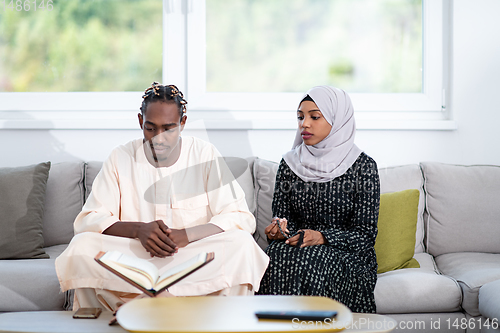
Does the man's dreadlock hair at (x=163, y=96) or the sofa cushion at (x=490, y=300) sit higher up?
the man's dreadlock hair at (x=163, y=96)

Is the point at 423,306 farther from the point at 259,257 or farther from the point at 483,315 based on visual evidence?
the point at 259,257

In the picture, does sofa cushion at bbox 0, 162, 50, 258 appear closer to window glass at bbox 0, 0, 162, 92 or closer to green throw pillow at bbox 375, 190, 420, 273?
window glass at bbox 0, 0, 162, 92

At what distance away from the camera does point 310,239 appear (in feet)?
6.15

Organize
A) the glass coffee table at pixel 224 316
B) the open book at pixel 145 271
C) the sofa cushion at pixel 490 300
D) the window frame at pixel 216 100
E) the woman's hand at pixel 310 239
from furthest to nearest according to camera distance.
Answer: the window frame at pixel 216 100
the woman's hand at pixel 310 239
the sofa cushion at pixel 490 300
the open book at pixel 145 271
the glass coffee table at pixel 224 316

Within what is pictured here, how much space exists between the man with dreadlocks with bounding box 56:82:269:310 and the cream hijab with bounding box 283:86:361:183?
0.37m

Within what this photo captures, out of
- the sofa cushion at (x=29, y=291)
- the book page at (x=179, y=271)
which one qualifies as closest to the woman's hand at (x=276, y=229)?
the book page at (x=179, y=271)

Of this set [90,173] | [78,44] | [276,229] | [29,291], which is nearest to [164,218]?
[276,229]

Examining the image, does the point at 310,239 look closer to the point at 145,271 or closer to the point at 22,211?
the point at 145,271

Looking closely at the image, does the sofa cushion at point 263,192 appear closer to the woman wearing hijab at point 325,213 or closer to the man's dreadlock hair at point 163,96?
the woman wearing hijab at point 325,213

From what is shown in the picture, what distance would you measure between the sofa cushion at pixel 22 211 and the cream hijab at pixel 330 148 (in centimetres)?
129

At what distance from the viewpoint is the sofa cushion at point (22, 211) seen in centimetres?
213

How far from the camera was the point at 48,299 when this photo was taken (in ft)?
6.01

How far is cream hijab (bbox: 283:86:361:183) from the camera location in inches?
82.1

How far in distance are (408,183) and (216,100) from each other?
130 centimetres
